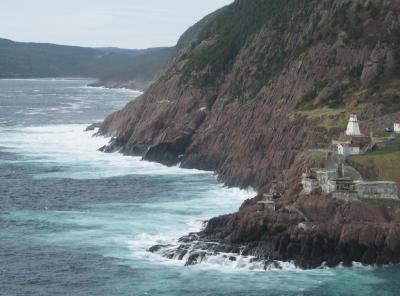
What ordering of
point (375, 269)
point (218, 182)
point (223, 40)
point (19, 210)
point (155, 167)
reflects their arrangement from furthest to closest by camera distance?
point (223, 40) < point (155, 167) < point (218, 182) < point (19, 210) < point (375, 269)

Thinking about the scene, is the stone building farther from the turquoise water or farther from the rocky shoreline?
the turquoise water

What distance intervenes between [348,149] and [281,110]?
118ft

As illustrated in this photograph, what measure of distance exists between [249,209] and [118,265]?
1482 cm

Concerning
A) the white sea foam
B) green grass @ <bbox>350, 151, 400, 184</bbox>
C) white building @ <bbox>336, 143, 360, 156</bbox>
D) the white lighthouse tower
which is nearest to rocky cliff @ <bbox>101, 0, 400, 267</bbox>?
white building @ <bbox>336, 143, 360, 156</bbox>

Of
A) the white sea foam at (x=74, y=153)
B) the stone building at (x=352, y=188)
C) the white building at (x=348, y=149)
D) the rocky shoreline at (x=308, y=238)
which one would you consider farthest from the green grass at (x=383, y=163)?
the white sea foam at (x=74, y=153)

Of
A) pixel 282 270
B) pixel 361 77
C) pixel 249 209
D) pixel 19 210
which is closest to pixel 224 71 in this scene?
pixel 361 77

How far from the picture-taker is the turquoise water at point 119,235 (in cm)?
7244

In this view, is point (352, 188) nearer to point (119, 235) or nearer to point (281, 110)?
point (119, 235)

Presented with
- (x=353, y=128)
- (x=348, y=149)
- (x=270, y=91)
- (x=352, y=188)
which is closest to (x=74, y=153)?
(x=270, y=91)

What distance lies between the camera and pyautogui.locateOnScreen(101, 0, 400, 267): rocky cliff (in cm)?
8012

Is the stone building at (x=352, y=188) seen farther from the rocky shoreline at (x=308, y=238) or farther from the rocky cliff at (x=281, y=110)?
the rocky cliff at (x=281, y=110)

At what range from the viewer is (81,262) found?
7938 cm

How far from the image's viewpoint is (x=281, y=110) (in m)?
127

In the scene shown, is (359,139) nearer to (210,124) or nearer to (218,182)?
(218,182)
